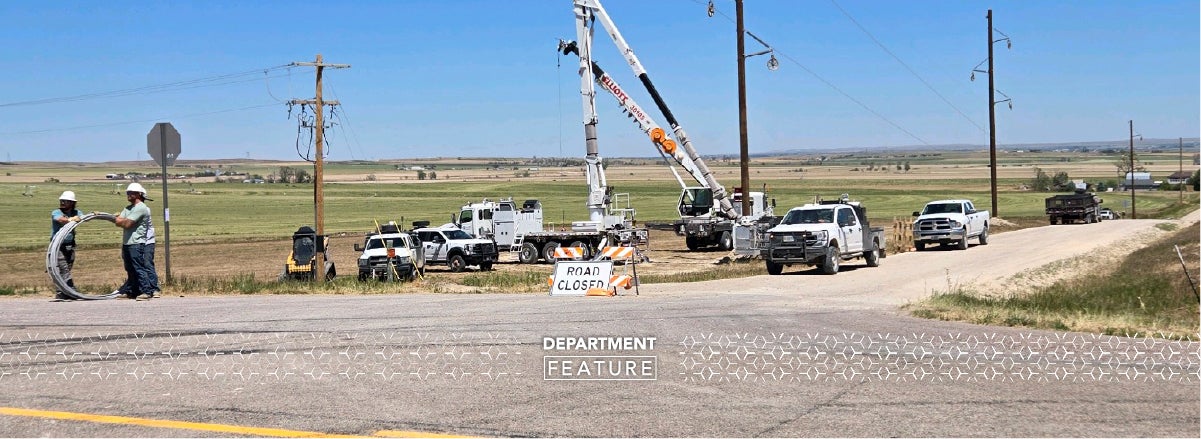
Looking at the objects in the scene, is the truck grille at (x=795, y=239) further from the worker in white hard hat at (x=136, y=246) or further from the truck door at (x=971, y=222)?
the worker in white hard hat at (x=136, y=246)

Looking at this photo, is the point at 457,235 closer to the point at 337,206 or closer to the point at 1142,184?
the point at 337,206

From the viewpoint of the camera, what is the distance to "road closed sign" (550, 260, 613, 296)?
823 inches

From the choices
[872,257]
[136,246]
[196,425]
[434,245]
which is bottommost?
[872,257]

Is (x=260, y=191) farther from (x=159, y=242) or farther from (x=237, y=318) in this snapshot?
(x=237, y=318)

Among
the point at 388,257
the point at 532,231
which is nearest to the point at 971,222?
the point at 532,231

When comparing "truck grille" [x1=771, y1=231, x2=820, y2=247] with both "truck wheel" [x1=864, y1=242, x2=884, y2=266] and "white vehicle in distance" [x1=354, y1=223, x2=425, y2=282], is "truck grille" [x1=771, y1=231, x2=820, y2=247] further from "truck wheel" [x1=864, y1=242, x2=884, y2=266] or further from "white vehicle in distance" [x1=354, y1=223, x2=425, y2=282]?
"white vehicle in distance" [x1=354, y1=223, x2=425, y2=282]

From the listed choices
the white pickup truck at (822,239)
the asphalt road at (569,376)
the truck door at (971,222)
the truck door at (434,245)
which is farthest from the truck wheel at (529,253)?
the asphalt road at (569,376)

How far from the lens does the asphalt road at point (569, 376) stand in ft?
25.6

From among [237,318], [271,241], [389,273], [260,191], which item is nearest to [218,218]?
[271,241]

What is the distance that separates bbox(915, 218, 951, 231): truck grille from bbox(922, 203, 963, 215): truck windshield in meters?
1.58

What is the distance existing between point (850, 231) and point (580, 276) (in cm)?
1320

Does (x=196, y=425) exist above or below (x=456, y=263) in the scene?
above

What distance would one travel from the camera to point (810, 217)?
1262 inches

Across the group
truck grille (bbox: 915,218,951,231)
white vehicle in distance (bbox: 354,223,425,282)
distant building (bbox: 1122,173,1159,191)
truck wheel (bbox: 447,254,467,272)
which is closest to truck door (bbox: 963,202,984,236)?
truck grille (bbox: 915,218,951,231)
